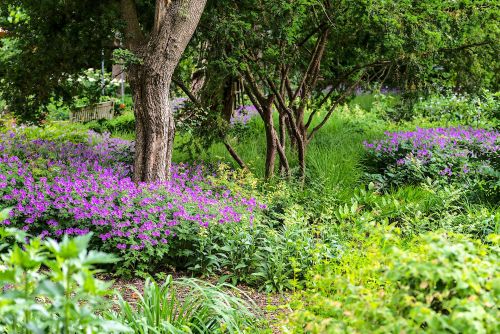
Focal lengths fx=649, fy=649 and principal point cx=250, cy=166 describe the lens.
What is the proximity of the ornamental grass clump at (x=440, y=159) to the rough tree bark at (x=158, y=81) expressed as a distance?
9.19 feet

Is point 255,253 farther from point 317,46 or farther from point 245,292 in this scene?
point 317,46

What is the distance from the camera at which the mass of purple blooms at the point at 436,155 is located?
7.66 meters

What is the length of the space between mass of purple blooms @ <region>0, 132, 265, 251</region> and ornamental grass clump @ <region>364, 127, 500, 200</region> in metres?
2.51

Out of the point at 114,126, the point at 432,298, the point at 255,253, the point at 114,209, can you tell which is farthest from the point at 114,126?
the point at 432,298

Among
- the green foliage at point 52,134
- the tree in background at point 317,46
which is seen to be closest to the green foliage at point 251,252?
the tree in background at point 317,46

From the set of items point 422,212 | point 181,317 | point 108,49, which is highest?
point 108,49

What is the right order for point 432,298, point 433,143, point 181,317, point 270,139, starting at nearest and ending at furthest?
point 432,298 < point 181,317 < point 270,139 < point 433,143

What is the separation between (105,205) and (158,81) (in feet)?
5.07

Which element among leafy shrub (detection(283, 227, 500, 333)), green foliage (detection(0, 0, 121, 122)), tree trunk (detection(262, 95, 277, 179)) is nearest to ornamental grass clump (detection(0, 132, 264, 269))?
tree trunk (detection(262, 95, 277, 179))

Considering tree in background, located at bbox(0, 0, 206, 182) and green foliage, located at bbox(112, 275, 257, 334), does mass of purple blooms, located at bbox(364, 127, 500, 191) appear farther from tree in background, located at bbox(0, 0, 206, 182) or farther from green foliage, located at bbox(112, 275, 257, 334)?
green foliage, located at bbox(112, 275, 257, 334)

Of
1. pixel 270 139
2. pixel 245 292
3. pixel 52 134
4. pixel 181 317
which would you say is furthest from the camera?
pixel 52 134

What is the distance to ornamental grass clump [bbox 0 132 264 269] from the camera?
5.36m

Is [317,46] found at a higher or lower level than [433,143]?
higher

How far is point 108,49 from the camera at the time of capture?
26.4 ft
